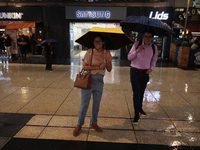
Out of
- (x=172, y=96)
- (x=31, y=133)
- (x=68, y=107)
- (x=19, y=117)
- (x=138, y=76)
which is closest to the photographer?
(x=31, y=133)

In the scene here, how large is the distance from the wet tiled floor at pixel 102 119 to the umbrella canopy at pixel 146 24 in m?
2.06

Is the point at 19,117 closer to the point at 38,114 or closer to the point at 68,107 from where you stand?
the point at 38,114

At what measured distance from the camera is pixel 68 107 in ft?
14.6

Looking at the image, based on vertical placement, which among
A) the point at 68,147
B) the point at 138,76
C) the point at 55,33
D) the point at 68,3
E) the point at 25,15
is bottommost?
the point at 68,147

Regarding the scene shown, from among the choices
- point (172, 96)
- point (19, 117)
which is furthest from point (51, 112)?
point (172, 96)

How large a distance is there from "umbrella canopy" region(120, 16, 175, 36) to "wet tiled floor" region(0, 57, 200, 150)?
80.9 inches

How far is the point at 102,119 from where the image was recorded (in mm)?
3838

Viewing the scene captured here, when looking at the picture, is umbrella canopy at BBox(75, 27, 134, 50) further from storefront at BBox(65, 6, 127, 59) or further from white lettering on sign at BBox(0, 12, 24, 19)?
white lettering on sign at BBox(0, 12, 24, 19)

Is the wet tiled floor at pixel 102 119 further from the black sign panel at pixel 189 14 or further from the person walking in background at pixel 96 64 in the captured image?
the black sign panel at pixel 189 14

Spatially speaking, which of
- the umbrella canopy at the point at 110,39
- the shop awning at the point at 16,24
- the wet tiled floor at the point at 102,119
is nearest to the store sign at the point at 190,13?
the wet tiled floor at the point at 102,119

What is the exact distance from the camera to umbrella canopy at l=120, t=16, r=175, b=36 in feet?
9.97

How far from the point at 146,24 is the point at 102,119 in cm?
229

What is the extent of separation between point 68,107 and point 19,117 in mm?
1212

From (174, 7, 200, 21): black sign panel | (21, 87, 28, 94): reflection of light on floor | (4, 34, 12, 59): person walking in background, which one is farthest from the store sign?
(4, 34, 12, 59): person walking in background
